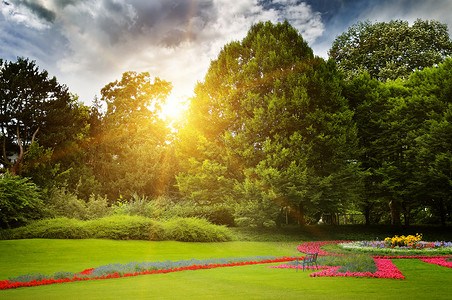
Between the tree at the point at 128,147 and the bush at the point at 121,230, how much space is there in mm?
13292

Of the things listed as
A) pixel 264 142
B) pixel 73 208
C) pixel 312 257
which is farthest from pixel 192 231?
pixel 312 257

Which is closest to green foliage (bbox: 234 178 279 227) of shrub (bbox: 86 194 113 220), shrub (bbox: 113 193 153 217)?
shrub (bbox: 113 193 153 217)

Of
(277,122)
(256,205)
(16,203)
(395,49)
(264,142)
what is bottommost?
(16,203)

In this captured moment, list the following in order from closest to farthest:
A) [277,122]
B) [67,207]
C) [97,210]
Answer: [67,207], [97,210], [277,122]

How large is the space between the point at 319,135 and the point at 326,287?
16.2 metres

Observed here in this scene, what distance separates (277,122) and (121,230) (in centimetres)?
1257

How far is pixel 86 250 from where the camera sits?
564 inches

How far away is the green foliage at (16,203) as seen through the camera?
17.4 meters

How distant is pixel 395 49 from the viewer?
31.5m

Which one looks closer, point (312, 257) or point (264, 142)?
point (312, 257)

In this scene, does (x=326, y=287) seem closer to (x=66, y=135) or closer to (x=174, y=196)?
(x=66, y=135)

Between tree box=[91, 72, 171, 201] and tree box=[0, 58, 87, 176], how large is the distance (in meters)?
5.65

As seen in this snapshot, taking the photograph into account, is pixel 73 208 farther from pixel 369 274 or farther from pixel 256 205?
pixel 369 274

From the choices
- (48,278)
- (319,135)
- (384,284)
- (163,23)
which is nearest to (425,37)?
(319,135)
